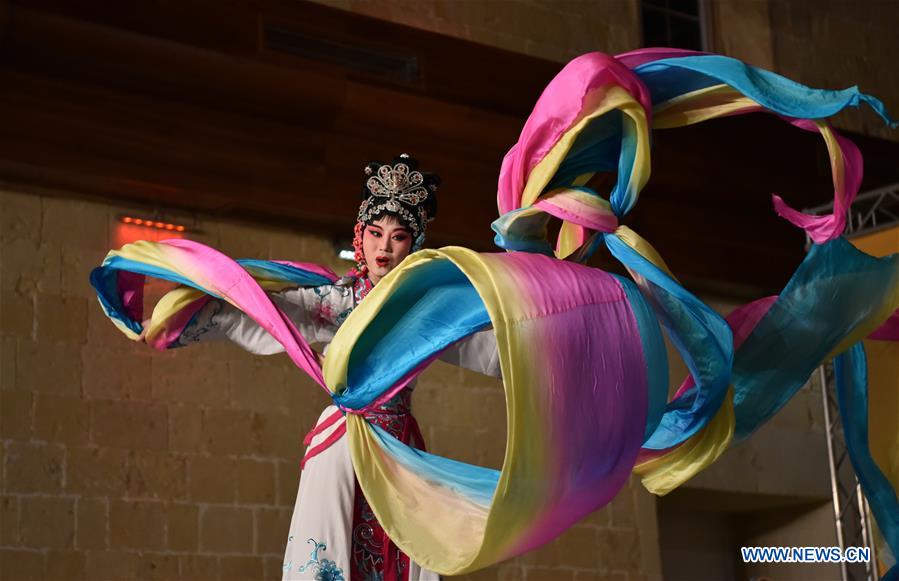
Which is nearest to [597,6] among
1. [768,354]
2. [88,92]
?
[88,92]

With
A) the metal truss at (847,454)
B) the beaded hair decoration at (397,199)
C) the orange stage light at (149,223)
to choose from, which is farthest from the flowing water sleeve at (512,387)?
the orange stage light at (149,223)

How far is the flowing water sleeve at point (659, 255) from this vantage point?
320 cm

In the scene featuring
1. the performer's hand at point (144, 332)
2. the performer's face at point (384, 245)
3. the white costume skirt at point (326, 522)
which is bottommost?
the white costume skirt at point (326, 522)

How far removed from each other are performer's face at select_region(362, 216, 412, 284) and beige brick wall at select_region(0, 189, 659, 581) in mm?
2588

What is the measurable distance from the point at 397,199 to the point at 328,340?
415 millimetres

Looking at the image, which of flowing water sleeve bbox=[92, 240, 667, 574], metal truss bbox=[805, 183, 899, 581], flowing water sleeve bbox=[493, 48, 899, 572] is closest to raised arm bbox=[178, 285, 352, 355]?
flowing water sleeve bbox=[92, 240, 667, 574]

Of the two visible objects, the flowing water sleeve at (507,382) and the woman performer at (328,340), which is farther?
the woman performer at (328,340)

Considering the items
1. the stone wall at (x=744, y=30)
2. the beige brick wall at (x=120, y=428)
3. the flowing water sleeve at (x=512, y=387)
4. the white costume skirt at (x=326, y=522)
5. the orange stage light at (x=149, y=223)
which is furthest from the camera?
the stone wall at (x=744, y=30)

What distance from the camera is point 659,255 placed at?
130 inches

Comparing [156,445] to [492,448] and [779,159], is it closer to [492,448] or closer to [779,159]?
[492,448]

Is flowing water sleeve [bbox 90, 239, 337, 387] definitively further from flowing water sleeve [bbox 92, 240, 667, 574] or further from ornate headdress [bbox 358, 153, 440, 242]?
ornate headdress [bbox 358, 153, 440, 242]

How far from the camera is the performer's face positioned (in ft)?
11.7

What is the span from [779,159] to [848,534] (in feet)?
7.09

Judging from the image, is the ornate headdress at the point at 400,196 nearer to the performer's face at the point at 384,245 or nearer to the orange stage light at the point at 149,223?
the performer's face at the point at 384,245
